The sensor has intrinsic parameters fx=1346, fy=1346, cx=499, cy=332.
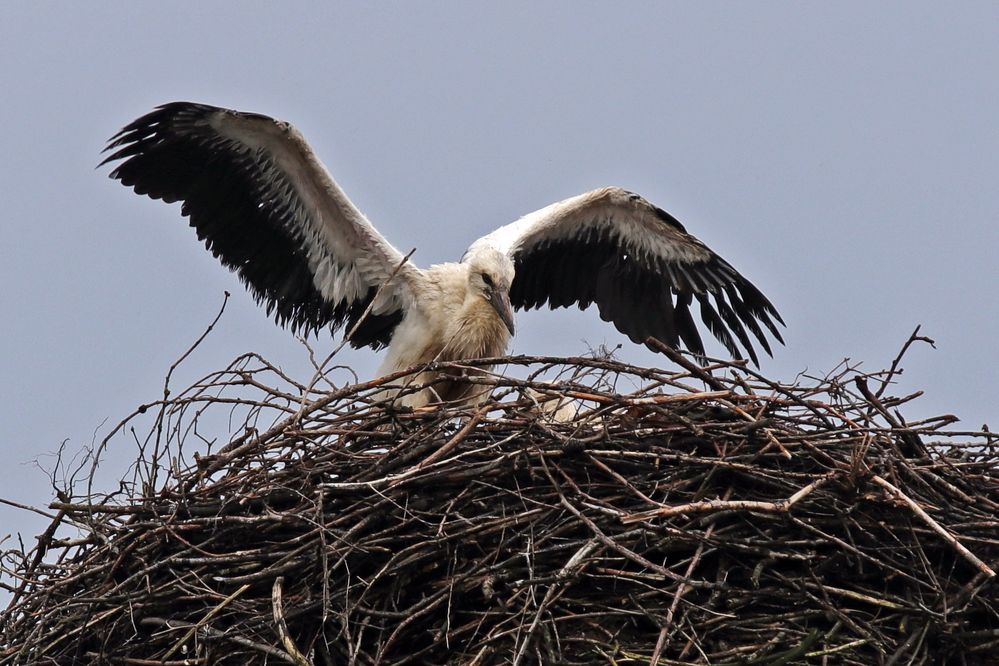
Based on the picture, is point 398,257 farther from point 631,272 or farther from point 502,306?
point 631,272

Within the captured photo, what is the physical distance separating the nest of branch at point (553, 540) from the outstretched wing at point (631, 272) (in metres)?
2.10

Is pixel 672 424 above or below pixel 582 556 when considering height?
above

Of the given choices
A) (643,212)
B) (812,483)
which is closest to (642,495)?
(812,483)

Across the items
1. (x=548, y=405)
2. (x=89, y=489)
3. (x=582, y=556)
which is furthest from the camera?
(x=548, y=405)

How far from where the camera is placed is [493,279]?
6.26 meters

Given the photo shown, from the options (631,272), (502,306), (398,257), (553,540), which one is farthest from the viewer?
(631,272)

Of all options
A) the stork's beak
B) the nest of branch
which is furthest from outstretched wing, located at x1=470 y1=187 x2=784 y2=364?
the nest of branch

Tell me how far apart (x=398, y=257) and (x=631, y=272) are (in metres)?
1.39

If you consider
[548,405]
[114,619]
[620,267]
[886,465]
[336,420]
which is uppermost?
[620,267]

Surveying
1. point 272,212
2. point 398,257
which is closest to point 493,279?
point 398,257

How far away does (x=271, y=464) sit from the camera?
4809mm

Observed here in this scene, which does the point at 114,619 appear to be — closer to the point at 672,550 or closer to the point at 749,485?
the point at 672,550

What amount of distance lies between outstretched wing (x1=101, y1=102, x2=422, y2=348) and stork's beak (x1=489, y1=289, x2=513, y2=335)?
46 centimetres

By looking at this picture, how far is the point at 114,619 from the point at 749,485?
228 centimetres
